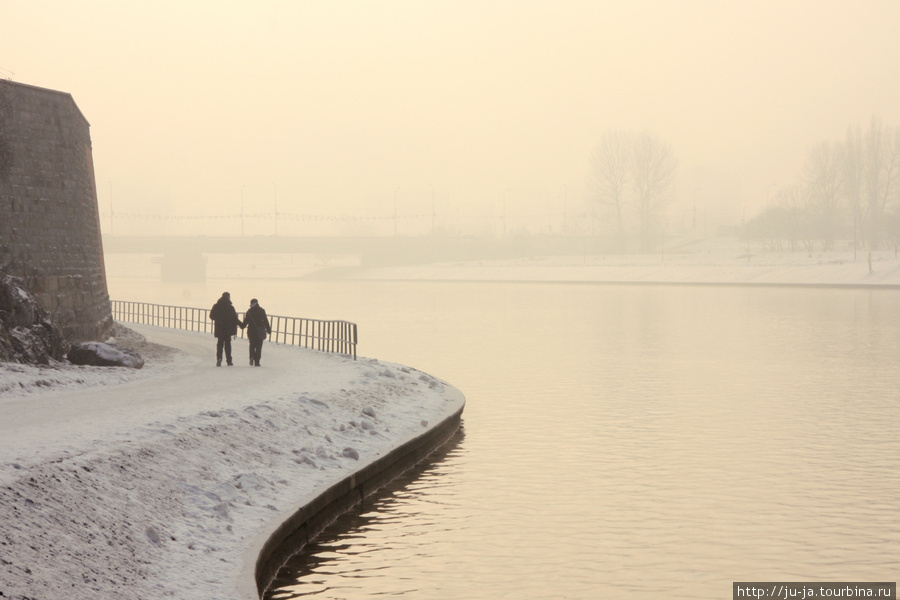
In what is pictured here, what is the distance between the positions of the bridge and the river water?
357 ft

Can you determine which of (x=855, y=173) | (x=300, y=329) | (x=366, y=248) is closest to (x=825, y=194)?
(x=855, y=173)

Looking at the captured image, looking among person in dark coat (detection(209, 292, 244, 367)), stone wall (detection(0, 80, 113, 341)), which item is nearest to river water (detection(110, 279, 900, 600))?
person in dark coat (detection(209, 292, 244, 367))

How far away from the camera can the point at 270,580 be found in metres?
11.4

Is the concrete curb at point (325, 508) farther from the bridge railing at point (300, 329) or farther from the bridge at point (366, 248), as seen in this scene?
the bridge at point (366, 248)

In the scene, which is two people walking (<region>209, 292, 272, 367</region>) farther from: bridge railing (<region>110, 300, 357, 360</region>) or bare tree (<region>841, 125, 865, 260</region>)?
bare tree (<region>841, 125, 865, 260</region>)

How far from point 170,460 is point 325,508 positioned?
2024 millimetres

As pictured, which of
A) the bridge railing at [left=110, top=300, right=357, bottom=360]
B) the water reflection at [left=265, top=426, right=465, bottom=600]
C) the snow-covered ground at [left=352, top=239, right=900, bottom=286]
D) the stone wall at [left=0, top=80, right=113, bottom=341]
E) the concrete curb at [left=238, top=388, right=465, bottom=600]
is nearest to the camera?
the concrete curb at [left=238, top=388, right=465, bottom=600]

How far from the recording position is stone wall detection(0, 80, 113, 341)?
84.9 feet

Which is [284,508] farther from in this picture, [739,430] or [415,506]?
[739,430]

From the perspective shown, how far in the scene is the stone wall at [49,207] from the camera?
25891mm

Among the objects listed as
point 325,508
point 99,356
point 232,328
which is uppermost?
point 232,328

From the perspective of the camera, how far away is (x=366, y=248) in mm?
147625

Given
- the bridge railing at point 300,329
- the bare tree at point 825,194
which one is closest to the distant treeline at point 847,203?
the bare tree at point 825,194

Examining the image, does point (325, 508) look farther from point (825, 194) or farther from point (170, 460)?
point (825, 194)
